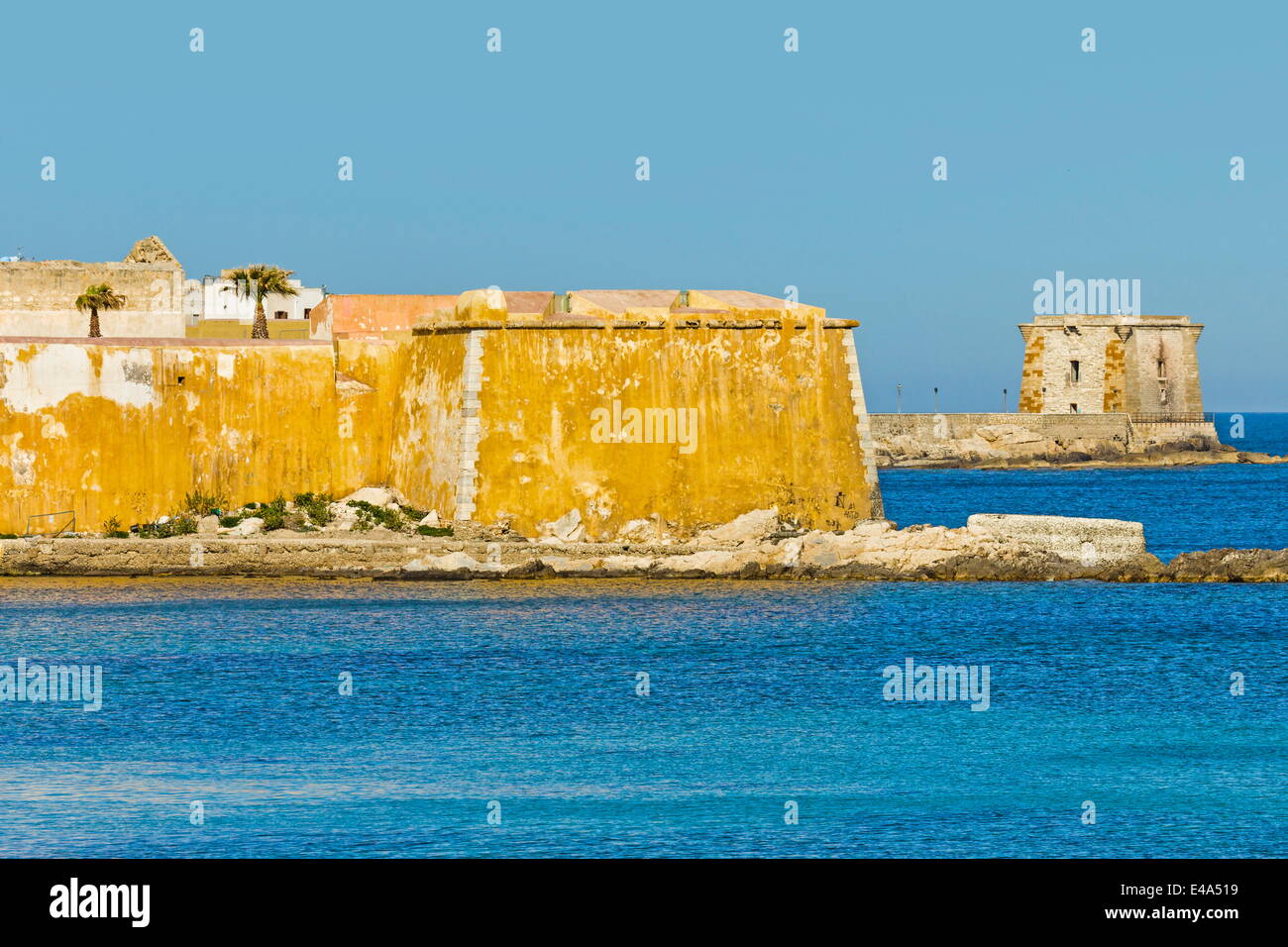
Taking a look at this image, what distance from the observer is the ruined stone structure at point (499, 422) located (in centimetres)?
2206

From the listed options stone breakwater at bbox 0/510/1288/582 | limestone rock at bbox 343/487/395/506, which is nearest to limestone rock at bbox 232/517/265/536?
stone breakwater at bbox 0/510/1288/582

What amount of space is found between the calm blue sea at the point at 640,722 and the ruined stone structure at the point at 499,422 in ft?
3.98

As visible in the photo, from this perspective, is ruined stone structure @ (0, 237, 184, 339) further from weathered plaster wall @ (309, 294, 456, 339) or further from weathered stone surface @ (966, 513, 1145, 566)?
weathered stone surface @ (966, 513, 1145, 566)

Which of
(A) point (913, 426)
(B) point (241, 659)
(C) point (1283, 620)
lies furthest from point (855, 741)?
(A) point (913, 426)

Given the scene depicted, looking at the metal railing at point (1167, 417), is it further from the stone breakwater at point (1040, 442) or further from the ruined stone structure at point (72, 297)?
the ruined stone structure at point (72, 297)

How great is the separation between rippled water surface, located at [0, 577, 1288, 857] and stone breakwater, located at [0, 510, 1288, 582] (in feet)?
1.32

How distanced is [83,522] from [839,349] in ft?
31.8

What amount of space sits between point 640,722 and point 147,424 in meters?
10.2

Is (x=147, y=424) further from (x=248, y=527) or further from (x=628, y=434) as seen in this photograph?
(x=628, y=434)

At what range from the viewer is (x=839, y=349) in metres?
23.1

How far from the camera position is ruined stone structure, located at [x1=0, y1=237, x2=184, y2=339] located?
26703 mm

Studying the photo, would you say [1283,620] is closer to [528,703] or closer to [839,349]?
[839,349]

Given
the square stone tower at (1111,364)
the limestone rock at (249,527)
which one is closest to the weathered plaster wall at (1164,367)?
the square stone tower at (1111,364)
